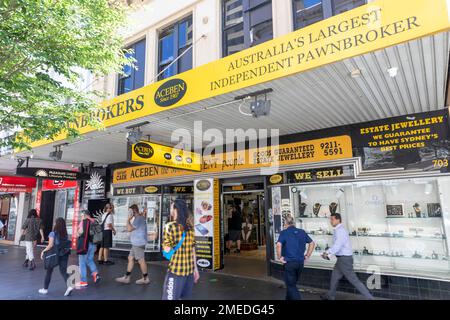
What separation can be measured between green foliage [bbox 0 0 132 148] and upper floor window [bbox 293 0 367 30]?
422 cm

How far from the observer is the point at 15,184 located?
14.7 m

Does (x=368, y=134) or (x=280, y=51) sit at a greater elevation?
(x=280, y=51)

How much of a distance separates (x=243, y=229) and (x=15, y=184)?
36.7 feet

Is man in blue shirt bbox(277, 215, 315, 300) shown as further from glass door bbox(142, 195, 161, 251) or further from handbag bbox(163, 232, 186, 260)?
glass door bbox(142, 195, 161, 251)

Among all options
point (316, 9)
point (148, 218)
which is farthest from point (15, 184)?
point (316, 9)

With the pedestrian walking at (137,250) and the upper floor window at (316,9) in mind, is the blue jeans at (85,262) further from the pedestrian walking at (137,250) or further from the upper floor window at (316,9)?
the upper floor window at (316,9)

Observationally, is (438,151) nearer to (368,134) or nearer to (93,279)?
(368,134)

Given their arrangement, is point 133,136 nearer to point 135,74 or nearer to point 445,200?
point 135,74

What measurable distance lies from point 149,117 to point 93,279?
160 inches

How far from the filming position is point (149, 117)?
6.03 meters

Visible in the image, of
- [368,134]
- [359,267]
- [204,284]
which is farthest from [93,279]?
[368,134]

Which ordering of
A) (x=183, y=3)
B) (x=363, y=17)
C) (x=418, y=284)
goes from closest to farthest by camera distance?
(x=363, y=17) < (x=418, y=284) < (x=183, y=3)

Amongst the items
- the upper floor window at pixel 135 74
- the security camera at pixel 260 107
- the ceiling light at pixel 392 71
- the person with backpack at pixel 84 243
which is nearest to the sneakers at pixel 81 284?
the person with backpack at pixel 84 243

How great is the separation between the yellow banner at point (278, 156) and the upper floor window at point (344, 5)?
2.96m
